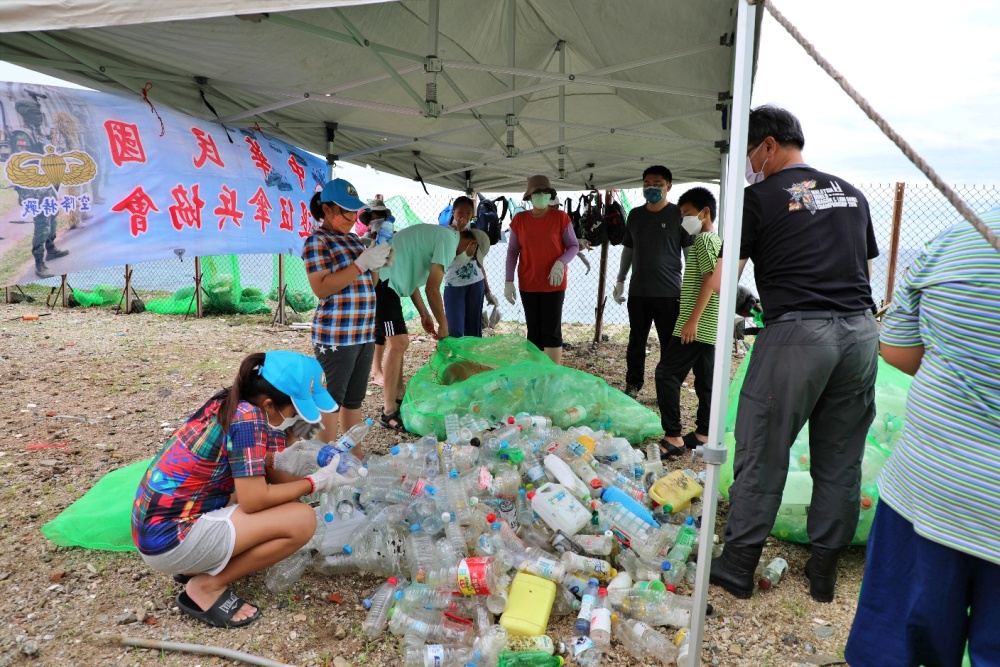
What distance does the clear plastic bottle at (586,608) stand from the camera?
2.15 meters

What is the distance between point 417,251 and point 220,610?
285cm

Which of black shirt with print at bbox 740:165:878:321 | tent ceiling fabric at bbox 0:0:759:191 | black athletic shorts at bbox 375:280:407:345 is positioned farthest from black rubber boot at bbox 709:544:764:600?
black athletic shorts at bbox 375:280:407:345

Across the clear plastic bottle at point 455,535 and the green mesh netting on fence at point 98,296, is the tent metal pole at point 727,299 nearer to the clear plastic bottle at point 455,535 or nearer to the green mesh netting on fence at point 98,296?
A: the clear plastic bottle at point 455,535

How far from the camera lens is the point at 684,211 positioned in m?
4.04

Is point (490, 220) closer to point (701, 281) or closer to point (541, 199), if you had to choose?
point (541, 199)

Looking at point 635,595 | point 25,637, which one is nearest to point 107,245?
point 25,637

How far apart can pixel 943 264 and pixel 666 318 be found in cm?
332

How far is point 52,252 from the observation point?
2430 millimetres

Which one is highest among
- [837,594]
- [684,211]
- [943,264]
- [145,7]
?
[145,7]

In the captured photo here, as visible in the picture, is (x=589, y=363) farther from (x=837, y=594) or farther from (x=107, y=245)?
Result: (x=107, y=245)

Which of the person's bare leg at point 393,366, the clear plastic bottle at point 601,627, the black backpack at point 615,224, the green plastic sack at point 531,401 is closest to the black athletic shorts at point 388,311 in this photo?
the person's bare leg at point 393,366

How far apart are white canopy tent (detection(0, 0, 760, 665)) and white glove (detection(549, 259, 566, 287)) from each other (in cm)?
119

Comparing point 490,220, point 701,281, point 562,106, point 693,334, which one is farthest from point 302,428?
point 490,220

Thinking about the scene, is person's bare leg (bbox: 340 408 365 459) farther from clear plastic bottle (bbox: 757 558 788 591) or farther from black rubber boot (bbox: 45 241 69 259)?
clear plastic bottle (bbox: 757 558 788 591)
